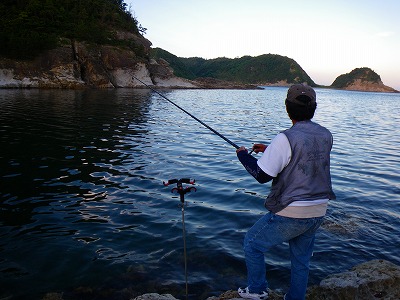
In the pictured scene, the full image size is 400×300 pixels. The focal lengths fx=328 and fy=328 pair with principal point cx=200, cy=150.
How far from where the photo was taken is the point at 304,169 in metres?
3.57

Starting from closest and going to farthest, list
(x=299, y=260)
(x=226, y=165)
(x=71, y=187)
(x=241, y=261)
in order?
(x=299, y=260) → (x=241, y=261) → (x=71, y=187) → (x=226, y=165)

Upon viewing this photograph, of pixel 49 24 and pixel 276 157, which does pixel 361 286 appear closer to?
pixel 276 157

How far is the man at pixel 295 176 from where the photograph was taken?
11.6 ft

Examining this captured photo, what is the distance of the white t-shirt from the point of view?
349 cm

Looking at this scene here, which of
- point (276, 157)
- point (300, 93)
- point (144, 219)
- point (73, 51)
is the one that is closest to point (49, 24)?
point (73, 51)

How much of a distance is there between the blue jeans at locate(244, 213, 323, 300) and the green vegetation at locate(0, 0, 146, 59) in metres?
55.9

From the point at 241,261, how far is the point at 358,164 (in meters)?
9.86

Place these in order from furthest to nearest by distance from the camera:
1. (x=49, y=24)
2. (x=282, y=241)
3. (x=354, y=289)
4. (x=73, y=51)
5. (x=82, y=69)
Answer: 1. (x=82, y=69)
2. (x=49, y=24)
3. (x=73, y=51)
4. (x=354, y=289)
5. (x=282, y=241)

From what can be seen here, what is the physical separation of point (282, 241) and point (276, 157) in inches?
42.6

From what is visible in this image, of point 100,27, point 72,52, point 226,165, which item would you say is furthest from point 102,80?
point 226,165

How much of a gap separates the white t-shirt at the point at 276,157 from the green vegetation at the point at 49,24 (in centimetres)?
5600

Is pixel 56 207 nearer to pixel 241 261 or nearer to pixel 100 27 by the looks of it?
pixel 241 261

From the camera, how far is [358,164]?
13.8 meters

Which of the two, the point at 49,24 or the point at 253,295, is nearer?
the point at 253,295
